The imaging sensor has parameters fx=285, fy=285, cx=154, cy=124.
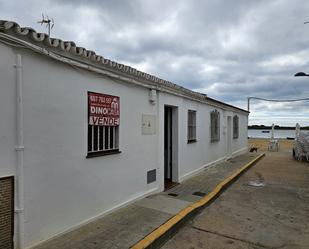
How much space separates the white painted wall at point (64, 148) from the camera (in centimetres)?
372

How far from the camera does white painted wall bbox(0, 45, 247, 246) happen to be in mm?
3717

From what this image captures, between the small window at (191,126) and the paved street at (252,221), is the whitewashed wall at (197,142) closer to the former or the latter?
the small window at (191,126)

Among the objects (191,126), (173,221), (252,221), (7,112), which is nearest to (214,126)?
(191,126)

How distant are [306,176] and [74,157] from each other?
9.79m

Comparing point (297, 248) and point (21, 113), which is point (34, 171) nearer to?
point (21, 113)

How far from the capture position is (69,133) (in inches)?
177

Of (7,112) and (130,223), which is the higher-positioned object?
(7,112)

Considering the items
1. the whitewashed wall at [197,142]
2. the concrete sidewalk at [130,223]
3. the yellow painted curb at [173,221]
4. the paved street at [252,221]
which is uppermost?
the whitewashed wall at [197,142]

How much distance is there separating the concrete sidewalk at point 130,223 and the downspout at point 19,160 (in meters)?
0.37

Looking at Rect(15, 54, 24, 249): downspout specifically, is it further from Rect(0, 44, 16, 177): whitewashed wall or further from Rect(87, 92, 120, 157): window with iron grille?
Rect(87, 92, 120, 157): window with iron grille

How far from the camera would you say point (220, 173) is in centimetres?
1039

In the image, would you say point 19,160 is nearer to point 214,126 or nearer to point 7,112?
point 7,112

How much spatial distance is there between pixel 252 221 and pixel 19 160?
14.6ft

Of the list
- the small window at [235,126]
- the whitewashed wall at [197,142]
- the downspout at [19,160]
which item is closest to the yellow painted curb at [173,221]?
the whitewashed wall at [197,142]
